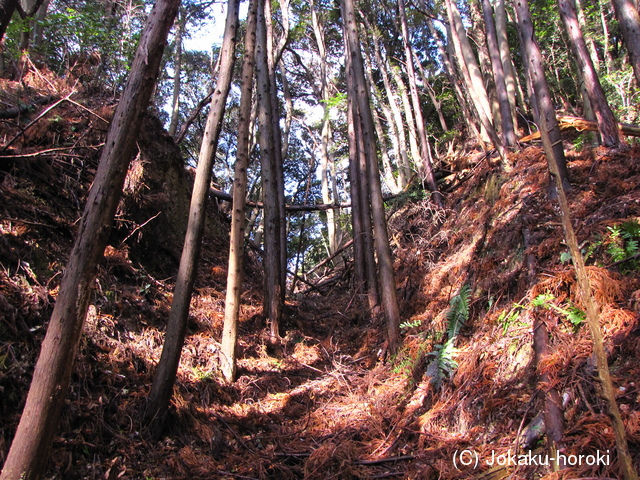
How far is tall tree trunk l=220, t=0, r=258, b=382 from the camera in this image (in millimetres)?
5742

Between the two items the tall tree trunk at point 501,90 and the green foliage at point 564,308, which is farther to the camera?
the tall tree trunk at point 501,90

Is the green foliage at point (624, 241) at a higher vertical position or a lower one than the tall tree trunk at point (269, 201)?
lower

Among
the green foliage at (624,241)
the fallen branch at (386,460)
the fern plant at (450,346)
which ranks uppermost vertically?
the green foliage at (624,241)

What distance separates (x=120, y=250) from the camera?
6.28 metres

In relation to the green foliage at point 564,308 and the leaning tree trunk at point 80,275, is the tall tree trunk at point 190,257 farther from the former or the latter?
the green foliage at point 564,308

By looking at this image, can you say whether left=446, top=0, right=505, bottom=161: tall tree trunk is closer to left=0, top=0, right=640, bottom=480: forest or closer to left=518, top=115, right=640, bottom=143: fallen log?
left=0, top=0, right=640, bottom=480: forest

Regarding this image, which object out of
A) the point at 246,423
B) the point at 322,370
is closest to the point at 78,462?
the point at 246,423

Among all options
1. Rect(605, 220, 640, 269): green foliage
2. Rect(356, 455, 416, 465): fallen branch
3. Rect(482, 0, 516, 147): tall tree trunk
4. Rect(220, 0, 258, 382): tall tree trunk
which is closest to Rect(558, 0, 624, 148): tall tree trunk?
Rect(482, 0, 516, 147): tall tree trunk

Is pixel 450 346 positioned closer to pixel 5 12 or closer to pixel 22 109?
pixel 5 12

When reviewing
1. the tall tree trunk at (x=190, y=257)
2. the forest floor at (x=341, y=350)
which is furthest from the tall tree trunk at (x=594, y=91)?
the tall tree trunk at (x=190, y=257)

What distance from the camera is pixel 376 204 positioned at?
6.50m

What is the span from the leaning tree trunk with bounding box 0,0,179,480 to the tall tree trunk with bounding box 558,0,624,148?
6.31 meters

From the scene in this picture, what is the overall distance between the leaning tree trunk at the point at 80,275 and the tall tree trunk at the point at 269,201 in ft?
15.5

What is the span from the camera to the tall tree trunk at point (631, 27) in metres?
5.10
